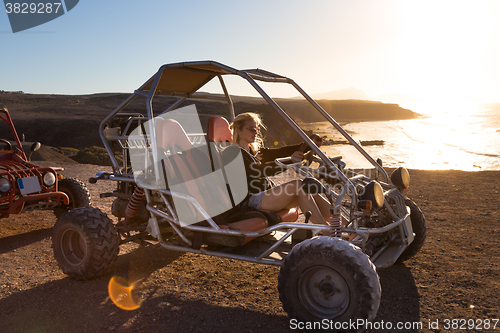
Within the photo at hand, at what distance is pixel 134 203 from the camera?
4617 millimetres

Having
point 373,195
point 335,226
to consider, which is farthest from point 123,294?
point 373,195

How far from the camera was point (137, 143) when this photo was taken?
4777mm

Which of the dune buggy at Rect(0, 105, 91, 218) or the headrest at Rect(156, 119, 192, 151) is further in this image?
the dune buggy at Rect(0, 105, 91, 218)

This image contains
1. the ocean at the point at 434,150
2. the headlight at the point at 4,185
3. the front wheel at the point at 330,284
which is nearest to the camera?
the front wheel at the point at 330,284

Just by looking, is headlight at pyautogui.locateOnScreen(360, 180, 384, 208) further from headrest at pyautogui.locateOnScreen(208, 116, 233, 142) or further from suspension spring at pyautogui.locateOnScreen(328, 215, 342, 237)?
headrest at pyautogui.locateOnScreen(208, 116, 233, 142)

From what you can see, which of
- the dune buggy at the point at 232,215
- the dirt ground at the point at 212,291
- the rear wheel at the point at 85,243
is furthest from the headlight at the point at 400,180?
the rear wheel at the point at 85,243

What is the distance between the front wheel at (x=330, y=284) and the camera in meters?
2.90

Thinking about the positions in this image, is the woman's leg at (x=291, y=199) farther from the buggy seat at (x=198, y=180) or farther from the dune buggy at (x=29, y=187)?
the dune buggy at (x=29, y=187)

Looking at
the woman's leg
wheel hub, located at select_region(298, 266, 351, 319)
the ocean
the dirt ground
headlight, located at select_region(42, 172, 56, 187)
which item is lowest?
the ocean

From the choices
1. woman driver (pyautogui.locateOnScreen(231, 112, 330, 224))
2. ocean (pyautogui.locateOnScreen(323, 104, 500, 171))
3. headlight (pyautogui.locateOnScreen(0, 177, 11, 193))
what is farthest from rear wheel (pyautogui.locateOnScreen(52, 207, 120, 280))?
ocean (pyautogui.locateOnScreen(323, 104, 500, 171))

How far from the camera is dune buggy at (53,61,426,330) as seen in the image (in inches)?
125

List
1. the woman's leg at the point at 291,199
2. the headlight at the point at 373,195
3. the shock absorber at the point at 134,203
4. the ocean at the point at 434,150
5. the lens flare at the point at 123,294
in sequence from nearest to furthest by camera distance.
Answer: the headlight at the point at 373,195 < the lens flare at the point at 123,294 < the woman's leg at the point at 291,199 < the shock absorber at the point at 134,203 < the ocean at the point at 434,150

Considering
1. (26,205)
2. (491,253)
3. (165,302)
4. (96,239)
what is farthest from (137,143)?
(491,253)

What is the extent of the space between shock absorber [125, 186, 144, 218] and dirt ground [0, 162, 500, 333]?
72cm
